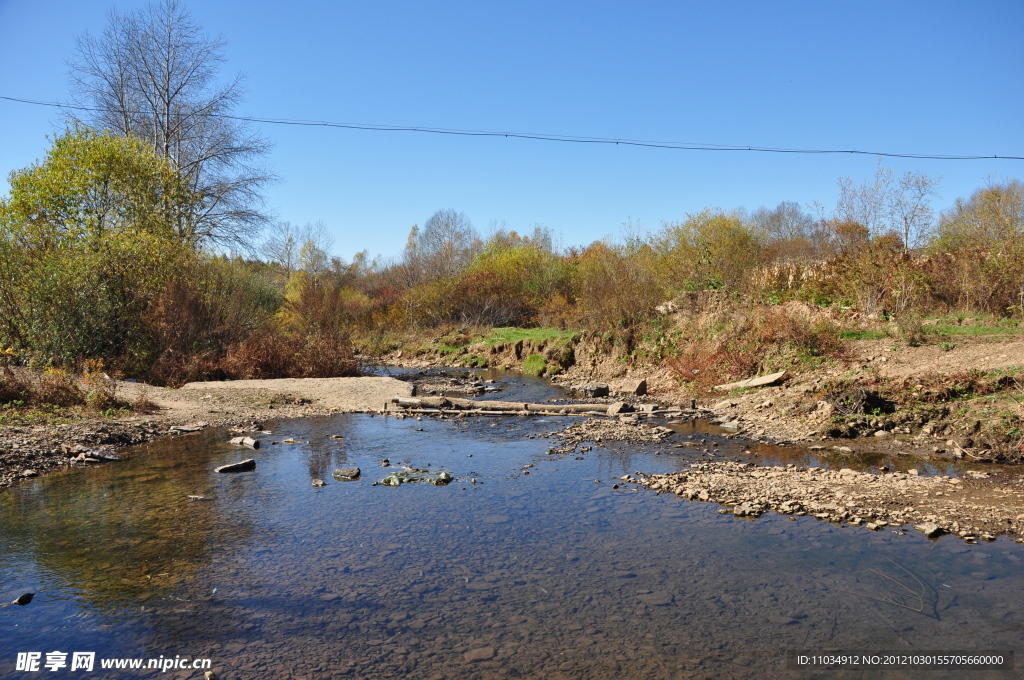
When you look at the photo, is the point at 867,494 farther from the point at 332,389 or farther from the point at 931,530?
the point at 332,389

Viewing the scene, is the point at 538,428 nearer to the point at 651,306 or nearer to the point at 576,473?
the point at 576,473

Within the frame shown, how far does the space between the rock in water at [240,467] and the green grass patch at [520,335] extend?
15.9m

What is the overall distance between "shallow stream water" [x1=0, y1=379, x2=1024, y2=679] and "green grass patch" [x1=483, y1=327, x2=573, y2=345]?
16.9 m

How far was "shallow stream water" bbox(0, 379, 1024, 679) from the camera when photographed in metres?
4.37

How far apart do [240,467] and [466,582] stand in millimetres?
5211

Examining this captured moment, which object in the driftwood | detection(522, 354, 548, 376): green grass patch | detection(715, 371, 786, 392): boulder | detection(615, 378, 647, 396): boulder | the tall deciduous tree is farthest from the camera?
detection(522, 354, 548, 376): green grass patch

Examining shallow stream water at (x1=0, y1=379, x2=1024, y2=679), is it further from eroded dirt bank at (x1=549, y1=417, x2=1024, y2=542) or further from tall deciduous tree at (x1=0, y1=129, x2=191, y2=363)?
tall deciduous tree at (x1=0, y1=129, x2=191, y2=363)

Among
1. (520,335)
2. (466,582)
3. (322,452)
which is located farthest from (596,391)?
(466,582)

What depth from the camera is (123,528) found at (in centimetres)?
675

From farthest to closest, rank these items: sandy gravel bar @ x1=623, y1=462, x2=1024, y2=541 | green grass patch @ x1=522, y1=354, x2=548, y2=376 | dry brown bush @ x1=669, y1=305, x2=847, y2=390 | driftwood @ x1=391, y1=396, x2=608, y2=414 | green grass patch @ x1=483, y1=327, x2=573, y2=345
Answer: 1. green grass patch @ x1=483, y1=327, x2=573, y2=345
2. green grass patch @ x1=522, y1=354, x2=548, y2=376
3. dry brown bush @ x1=669, y1=305, x2=847, y2=390
4. driftwood @ x1=391, y1=396, x2=608, y2=414
5. sandy gravel bar @ x1=623, y1=462, x2=1024, y2=541

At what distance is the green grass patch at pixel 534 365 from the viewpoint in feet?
75.1

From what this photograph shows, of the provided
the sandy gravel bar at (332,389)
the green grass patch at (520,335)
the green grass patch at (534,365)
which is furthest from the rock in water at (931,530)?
the green grass patch at (520,335)

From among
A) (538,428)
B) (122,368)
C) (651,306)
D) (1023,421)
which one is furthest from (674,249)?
(122,368)

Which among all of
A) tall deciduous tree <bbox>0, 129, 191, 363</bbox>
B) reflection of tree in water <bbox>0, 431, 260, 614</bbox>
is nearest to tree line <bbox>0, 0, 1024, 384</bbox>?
tall deciduous tree <bbox>0, 129, 191, 363</bbox>
